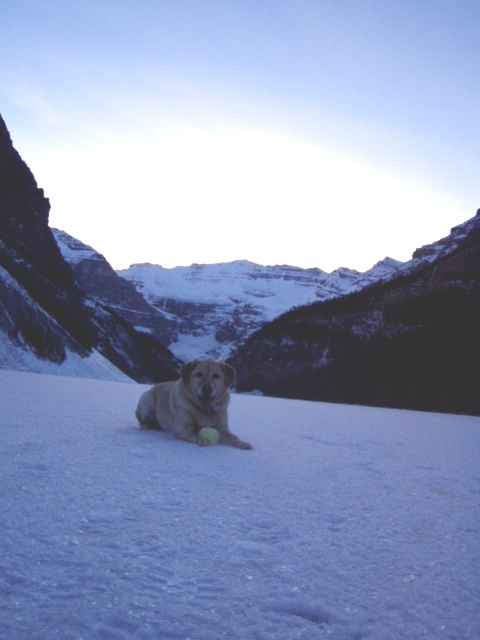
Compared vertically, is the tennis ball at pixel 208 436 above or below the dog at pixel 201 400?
below

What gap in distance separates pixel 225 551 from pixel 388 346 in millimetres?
62341

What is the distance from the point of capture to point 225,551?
73.9 inches

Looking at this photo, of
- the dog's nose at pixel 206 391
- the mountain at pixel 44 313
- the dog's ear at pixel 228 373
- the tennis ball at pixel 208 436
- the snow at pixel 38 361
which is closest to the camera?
the tennis ball at pixel 208 436

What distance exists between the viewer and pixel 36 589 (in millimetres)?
1372

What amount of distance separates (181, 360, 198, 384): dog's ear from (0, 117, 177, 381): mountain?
34.9 m

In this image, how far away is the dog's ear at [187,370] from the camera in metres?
6.13

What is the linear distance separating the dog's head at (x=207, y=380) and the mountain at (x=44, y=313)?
34925mm

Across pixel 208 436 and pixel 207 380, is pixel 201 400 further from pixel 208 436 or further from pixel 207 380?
pixel 208 436

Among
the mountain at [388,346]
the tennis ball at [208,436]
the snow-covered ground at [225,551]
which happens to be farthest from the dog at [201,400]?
the mountain at [388,346]

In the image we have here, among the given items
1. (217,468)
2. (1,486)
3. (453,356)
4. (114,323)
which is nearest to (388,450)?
(217,468)

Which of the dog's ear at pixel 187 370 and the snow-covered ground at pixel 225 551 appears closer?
the snow-covered ground at pixel 225 551

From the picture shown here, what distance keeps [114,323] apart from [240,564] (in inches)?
3902

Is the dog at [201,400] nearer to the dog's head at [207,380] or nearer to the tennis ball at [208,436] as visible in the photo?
the dog's head at [207,380]

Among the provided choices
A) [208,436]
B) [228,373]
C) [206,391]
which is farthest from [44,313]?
[208,436]
